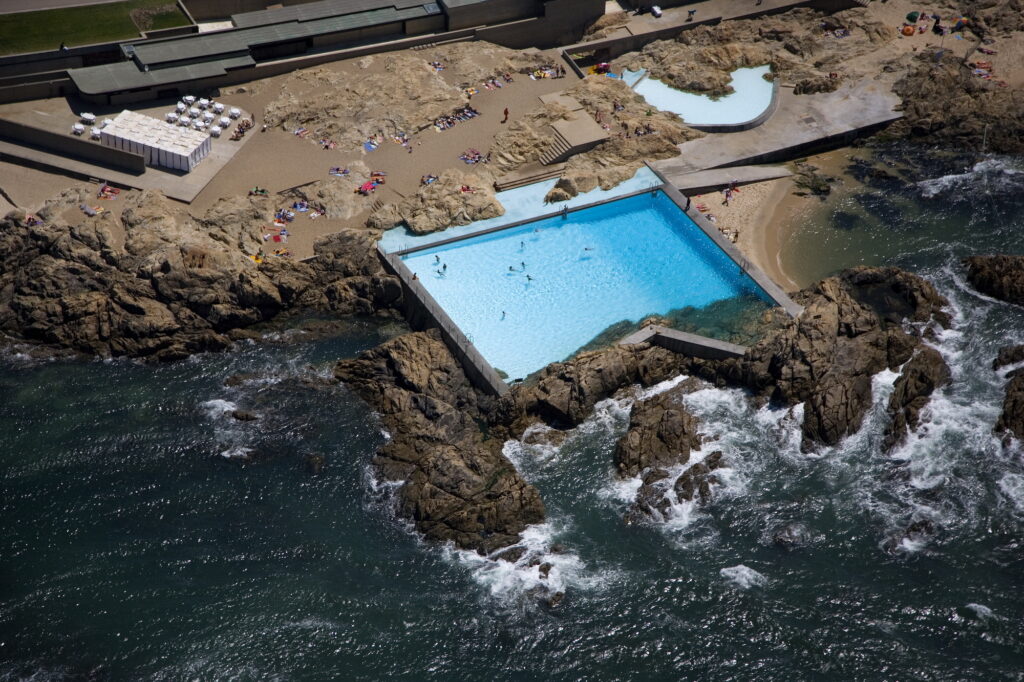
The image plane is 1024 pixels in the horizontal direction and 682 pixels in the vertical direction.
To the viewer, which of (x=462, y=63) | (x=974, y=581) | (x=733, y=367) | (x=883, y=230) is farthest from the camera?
(x=462, y=63)

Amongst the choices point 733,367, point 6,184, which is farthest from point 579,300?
point 6,184

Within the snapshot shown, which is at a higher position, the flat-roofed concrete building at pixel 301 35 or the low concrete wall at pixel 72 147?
the flat-roofed concrete building at pixel 301 35

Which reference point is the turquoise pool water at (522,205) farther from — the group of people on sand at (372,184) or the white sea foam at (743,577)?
the white sea foam at (743,577)

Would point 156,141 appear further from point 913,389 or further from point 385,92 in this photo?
point 913,389

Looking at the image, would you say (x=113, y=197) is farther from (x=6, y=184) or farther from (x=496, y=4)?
(x=496, y=4)

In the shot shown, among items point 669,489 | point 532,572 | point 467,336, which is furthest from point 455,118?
point 532,572

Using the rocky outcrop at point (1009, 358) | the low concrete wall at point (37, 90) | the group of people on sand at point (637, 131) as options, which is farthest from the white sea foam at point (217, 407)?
the rocky outcrop at point (1009, 358)
